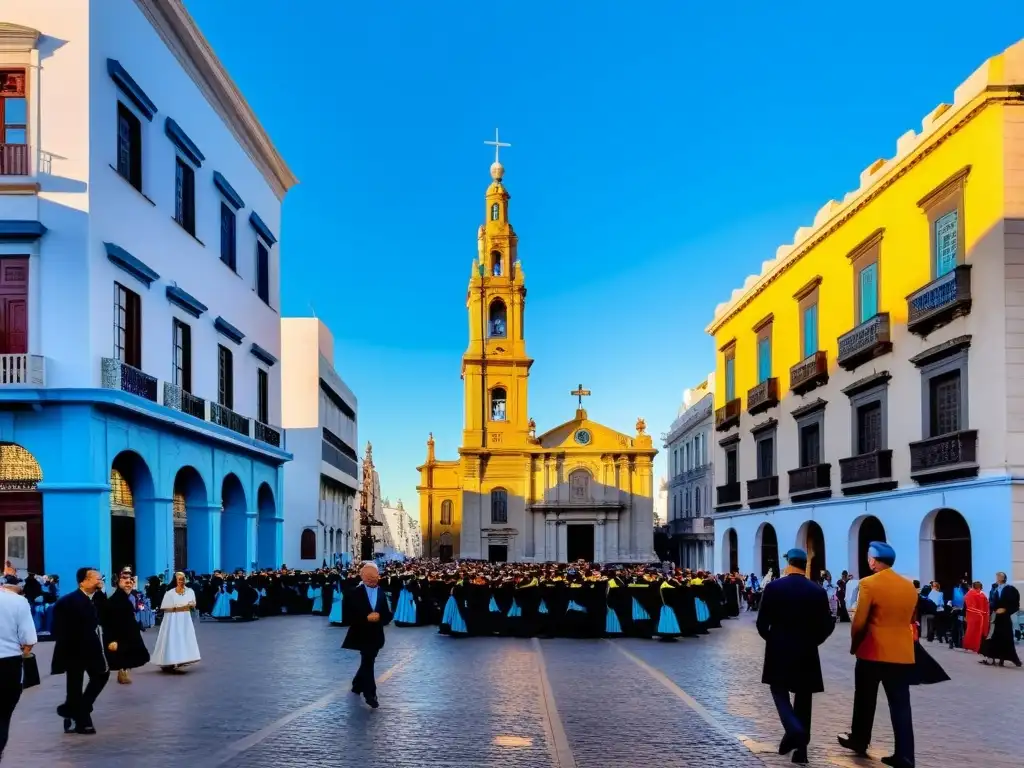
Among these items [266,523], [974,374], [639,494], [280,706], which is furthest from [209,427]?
[639,494]

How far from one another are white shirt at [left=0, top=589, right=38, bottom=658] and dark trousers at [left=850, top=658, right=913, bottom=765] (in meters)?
6.67

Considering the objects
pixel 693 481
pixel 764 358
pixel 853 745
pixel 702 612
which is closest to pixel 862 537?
pixel 702 612

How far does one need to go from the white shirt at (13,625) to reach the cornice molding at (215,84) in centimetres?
1841

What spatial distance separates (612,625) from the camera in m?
21.3

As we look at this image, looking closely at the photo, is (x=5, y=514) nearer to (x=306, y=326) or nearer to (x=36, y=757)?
(x=36, y=757)

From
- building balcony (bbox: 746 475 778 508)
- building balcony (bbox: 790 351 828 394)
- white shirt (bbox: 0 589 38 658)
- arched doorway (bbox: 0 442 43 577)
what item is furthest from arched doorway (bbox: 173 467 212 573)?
white shirt (bbox: 0 589 38 658)

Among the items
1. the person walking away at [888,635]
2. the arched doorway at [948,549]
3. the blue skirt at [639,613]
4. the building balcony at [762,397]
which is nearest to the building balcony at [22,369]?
the blue skirt at [639,613]

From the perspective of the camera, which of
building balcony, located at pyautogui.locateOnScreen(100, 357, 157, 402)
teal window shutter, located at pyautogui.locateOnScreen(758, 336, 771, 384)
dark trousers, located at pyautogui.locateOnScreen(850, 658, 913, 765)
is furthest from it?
teal window shutter, located at pyautogui.locateOnScreen(758, 336, 771, 384)

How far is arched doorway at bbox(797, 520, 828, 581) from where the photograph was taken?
98.9 feet

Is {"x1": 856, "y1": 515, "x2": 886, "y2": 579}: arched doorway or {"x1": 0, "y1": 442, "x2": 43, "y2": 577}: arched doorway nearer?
{"x1": 0, "y1": 442, "x2": 43, "y2": 577}: arched doorway

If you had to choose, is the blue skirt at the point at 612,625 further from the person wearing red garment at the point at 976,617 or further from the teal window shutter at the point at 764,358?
the teal window shutter at the point at 764,358

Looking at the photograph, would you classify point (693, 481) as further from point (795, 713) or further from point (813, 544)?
point (795, 713)

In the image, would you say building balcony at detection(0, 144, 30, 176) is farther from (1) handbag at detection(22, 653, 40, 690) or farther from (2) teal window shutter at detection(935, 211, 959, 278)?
(2) teal window shutter at detection(935, 211, 959, 278)

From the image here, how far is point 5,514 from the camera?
67.5 ft
